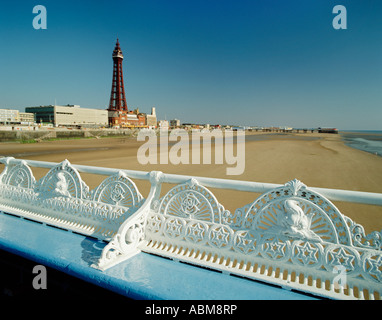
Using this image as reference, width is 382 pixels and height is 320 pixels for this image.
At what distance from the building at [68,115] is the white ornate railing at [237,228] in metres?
87.0

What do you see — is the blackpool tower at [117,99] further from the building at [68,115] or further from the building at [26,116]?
the building at [26,116]

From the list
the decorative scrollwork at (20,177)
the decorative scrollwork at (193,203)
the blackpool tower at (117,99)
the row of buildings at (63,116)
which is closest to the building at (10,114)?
the row of buildings at (63,116)

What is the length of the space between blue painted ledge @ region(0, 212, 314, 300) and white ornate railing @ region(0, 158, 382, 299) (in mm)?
56

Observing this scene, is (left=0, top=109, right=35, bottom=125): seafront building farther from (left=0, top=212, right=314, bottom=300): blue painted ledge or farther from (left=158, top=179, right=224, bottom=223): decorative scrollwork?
(left=158, top=179, right=224, bottom=223): decorative scrollwork

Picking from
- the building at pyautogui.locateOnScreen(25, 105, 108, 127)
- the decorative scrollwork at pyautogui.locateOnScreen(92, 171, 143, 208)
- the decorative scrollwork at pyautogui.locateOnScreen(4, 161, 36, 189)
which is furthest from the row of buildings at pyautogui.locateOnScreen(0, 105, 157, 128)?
the decorative scrollwork at pyautogui.locateOnScreen(92, 171, 143, 208)

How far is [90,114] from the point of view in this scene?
98.2m

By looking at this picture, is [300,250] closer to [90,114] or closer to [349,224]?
[349,224]

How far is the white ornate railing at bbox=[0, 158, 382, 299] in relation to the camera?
138 cm

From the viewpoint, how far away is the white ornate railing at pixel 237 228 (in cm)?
138
